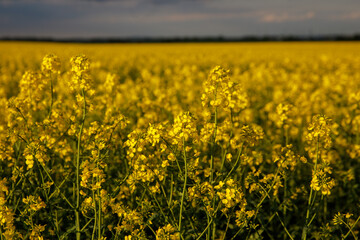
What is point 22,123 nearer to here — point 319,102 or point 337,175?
point 337,175

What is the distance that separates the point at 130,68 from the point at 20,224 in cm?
1171

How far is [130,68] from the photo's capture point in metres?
14.3

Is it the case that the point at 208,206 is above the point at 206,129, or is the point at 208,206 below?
below

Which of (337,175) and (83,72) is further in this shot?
(337,175)

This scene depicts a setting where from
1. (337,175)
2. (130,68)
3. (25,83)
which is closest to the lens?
(25,83)

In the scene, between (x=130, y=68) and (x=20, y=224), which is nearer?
(x=20, y=224)

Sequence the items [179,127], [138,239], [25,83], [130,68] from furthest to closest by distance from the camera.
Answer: [130,68]
[25,83]
[138,239]
[179,127]

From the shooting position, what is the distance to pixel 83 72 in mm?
2770

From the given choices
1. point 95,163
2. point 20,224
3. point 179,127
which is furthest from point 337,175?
point 20,224

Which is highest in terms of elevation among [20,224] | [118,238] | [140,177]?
[140,177]

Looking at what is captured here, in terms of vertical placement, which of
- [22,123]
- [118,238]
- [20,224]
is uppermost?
[22,123]

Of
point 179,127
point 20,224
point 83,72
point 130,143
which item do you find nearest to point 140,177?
point 130,143

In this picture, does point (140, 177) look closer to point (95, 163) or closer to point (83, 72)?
point (95, 163)

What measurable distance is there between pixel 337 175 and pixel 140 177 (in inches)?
110
